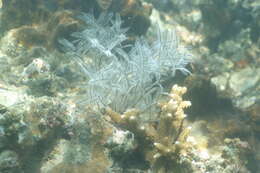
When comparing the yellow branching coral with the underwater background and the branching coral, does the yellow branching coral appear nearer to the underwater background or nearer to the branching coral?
the underwater background

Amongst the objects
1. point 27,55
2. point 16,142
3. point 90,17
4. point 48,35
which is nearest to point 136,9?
point 90,17

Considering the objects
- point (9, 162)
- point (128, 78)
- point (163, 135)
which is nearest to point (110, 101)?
point (128, 78)

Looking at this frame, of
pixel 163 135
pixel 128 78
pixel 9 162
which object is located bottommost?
pixel 9 162

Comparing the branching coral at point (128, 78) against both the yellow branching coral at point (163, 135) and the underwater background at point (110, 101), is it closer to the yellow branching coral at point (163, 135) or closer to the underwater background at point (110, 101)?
the underwater background at point (110, 101)

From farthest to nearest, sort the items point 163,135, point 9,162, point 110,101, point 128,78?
A: point 128,78 → point 110,101 → point 163,135 → point 9,162

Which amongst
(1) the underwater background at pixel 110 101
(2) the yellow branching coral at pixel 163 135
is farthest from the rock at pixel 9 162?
(2) the yellow branching coral at pixel 163 135

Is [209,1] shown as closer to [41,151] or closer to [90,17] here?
[90,17]

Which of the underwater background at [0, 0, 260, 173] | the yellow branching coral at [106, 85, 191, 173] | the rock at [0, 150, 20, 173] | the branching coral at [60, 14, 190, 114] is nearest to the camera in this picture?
the rock at [0, 150, 20, 173]

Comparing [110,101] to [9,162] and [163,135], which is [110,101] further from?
[9,162]

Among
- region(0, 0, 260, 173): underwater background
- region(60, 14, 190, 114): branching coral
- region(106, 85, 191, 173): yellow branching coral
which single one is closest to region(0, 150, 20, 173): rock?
region(0, 0, 260, 173): underwater background
